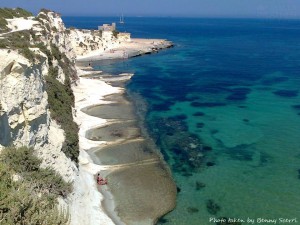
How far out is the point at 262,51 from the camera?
386 feet

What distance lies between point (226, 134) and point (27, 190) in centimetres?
2995

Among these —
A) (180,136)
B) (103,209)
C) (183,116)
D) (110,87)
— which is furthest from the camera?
(110,87)

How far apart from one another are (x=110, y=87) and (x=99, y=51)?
51265 millimetres

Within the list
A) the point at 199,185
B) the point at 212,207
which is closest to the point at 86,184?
the point at 199,185

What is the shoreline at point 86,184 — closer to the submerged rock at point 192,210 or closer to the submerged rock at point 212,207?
the submerged rock at point 192,210

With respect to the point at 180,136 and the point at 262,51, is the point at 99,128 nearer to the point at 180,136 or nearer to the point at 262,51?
the point at 180,136

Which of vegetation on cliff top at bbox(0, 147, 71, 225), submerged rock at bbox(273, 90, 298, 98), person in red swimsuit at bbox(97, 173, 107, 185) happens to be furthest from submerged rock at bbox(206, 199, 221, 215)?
submerged rock at bbox(273, 90, 298, 98)

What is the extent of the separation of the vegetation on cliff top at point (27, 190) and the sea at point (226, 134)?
882 cm

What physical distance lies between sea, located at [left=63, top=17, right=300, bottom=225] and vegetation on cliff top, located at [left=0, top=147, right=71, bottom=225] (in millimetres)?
8822

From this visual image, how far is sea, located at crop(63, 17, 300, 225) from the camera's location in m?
28.1

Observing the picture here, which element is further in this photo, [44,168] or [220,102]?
[220,102]

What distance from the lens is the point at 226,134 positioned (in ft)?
143

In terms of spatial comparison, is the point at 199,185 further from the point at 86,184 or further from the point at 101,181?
Result: the point at 86,184

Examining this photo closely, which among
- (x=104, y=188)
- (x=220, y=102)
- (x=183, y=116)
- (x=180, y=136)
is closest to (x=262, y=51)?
(x=220, y=102)
